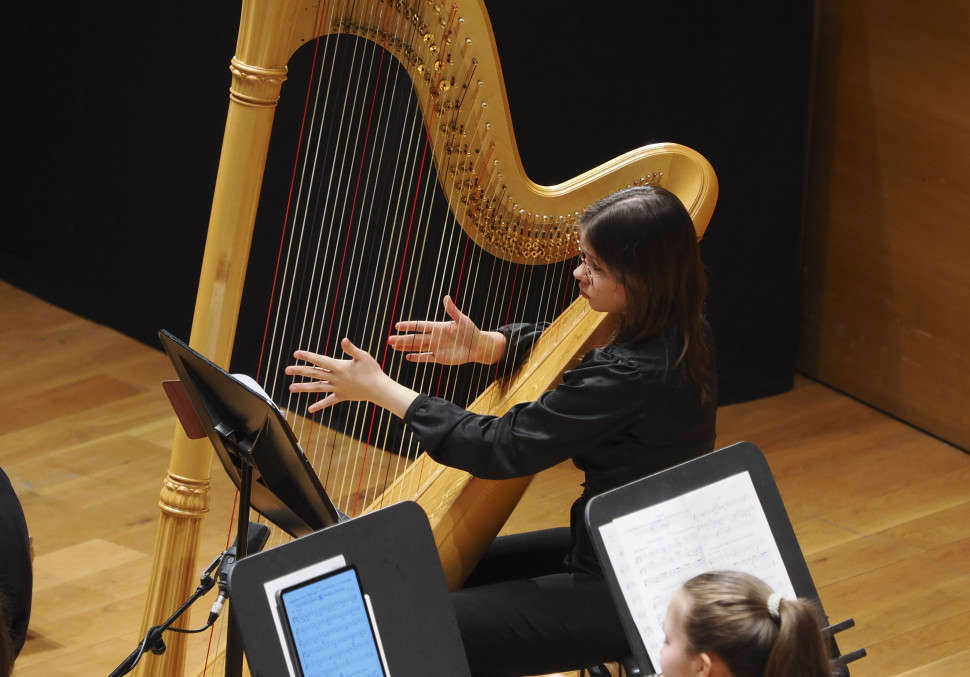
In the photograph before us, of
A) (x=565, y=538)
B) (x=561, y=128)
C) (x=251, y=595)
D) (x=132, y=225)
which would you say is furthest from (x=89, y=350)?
(x=251, y=595)

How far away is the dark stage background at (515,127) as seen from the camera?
4262 millimetres

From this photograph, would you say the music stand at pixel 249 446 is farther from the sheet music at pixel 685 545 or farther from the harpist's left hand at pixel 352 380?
the sheet music at pixel 685 545

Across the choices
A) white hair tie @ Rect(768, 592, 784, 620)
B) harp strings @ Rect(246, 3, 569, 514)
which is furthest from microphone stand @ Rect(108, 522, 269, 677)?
harp strings @ Rect(246, 3, 569, 514)

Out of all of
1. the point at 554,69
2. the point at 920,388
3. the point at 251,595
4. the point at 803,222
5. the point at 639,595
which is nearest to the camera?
the point at 251,595

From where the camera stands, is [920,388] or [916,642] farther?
[920,388]

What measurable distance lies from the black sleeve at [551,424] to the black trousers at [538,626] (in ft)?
0.75

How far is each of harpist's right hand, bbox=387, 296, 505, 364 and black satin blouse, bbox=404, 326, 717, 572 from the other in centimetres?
24

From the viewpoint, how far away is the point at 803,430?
455 centimetres

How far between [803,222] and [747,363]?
59 cm

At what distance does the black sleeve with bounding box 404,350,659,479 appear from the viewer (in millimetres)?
2287

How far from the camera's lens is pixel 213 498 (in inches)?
158

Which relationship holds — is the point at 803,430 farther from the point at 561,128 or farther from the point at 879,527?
the point at 561,128

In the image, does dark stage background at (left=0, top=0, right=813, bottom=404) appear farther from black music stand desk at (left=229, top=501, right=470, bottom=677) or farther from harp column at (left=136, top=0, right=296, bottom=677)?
black music stand desk at (left=229, top=501, right=470, bottom=677)

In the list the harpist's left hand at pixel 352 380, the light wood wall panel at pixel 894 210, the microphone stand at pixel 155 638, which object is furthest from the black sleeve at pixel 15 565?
the light wood wall panel at pixel 894 210
